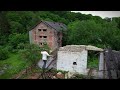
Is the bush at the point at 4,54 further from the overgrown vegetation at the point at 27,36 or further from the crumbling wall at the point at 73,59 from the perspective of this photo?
the crumbling wall at the point at 73,59

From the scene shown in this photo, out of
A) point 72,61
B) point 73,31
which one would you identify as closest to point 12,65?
point 72,61

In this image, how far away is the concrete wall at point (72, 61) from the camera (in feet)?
22.9

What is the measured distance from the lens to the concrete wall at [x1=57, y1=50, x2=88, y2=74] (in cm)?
699

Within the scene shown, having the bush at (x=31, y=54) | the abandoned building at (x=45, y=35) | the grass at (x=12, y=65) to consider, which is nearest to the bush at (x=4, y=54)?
the grass at (x=12, y=65)

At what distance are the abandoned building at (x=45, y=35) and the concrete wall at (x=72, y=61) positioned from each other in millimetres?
3068

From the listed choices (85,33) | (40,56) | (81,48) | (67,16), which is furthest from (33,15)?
(81,48)

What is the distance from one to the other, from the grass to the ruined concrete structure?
4.76ft

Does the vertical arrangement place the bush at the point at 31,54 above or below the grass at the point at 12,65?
above

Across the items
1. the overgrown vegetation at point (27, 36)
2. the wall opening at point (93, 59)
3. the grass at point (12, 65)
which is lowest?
the grass at point (12, 65)

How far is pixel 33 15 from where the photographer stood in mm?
13531
